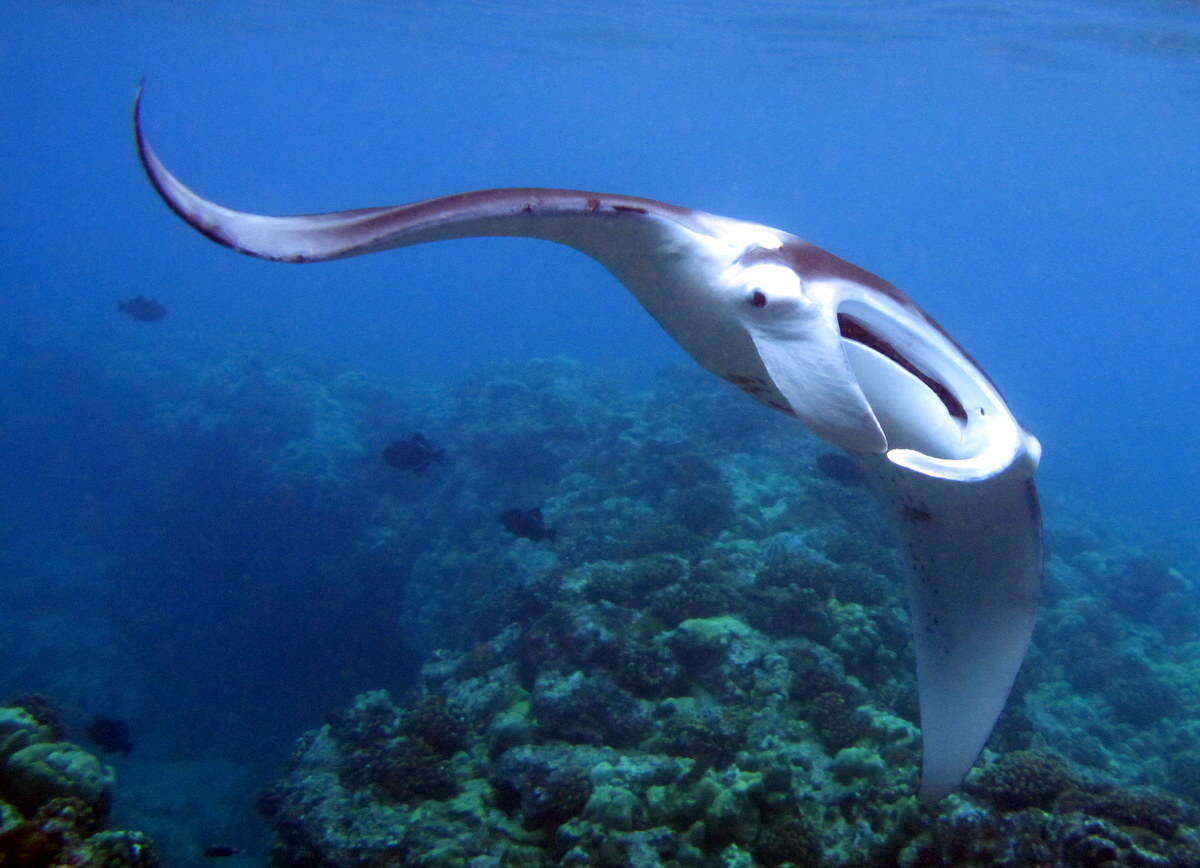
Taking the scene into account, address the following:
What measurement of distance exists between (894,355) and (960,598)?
100 cm

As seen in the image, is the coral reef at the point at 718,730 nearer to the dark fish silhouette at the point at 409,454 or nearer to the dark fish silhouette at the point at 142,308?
the dark fish silhouette at the point at 409,454

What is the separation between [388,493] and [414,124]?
119 meters

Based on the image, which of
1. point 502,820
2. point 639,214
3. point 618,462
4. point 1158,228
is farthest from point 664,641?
point 1158,228

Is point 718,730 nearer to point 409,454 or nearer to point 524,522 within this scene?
point 524,522

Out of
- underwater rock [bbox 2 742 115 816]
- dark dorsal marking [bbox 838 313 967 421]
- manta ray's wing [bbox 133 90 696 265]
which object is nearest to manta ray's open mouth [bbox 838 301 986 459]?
dark dorsal marking [bbox 838 313 967 421]

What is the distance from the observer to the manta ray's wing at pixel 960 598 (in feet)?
6.84

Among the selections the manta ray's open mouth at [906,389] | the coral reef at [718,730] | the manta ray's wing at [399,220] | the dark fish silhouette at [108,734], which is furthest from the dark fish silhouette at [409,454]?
the manta ray's open mouth at [906,389]

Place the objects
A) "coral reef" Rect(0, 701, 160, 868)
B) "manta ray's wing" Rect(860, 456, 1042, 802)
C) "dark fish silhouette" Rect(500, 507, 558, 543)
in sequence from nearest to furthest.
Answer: "manta ray's wing" Rect(860, 456, 1042, 802) < "coral reef" Rect(0, 701, 160, 868) < "dark fish silhouette" Rect(500, 507, 558, 543)

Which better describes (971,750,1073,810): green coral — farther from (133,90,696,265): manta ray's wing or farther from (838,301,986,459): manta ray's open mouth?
(133,90,696,265): manta ray's wing

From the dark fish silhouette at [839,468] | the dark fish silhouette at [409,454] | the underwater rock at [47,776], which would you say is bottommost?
the underwater rock at [47,776]

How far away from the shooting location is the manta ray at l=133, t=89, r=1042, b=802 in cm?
145

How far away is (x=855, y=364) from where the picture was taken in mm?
1854

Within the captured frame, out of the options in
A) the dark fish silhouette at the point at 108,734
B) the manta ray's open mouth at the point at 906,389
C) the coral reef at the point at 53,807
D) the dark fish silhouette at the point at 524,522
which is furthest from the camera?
the dark fish silhouette at the point at 524,522

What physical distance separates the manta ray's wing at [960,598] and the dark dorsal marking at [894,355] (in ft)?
0.90
